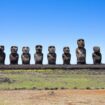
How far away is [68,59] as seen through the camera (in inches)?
1164

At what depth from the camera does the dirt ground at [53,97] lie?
707 inches

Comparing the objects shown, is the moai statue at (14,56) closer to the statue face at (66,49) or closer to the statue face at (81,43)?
the statue face at (66,49)

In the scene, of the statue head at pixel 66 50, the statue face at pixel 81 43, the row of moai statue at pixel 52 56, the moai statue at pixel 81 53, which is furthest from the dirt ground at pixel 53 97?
the statue face at pixel 81 43

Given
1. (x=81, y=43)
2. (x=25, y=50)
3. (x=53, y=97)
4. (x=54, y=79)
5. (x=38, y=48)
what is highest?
(x=81, y=43)

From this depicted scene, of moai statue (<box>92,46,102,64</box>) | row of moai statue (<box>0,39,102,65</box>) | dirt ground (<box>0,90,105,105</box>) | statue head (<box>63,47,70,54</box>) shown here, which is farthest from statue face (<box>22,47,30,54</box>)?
dirt ground (<box>0,90,105,105</box>)

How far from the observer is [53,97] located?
19.7 m

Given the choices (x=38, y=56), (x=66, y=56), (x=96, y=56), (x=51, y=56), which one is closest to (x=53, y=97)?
(x=38, y=56)

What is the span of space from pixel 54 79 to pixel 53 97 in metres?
7.01

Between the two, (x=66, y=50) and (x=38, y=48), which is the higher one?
(x=38, y=48)

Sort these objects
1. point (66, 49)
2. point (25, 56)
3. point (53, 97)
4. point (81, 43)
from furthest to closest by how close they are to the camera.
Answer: point (81, 43)
point (66, 49)
point (25, 56)
point (53, 97)

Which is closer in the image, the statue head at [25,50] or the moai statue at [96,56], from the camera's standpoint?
the statue head at [25,50]

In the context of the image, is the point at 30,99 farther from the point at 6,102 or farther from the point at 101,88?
the point at 101,88

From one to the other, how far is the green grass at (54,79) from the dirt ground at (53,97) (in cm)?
189

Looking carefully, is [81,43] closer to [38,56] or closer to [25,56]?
[38,56]
